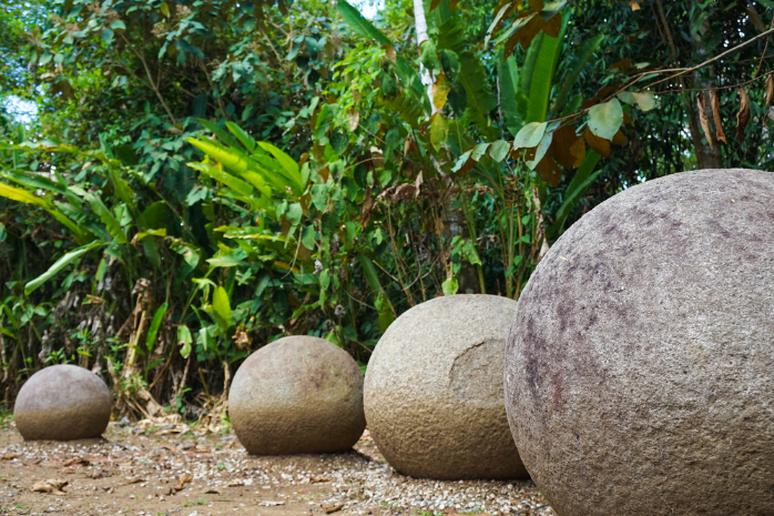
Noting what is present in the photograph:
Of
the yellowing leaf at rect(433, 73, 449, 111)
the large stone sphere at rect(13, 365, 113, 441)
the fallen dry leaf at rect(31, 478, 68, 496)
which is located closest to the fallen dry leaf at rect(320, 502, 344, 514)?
the fallen dry leaf at rect(31, 478, 68, 496)

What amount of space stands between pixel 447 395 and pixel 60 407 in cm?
419

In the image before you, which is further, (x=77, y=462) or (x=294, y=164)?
(x=294, y=164)

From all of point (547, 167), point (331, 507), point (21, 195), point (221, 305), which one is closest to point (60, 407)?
point (221, 305)

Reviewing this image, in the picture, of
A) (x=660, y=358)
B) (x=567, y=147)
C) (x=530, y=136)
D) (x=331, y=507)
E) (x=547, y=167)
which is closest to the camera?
(x=660, y=358)

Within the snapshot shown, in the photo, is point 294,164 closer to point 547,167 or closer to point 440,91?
point 440,91

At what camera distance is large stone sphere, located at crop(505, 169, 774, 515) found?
2430 mm

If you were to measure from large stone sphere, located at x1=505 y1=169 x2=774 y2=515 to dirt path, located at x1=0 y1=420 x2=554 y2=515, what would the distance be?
1289 millimetres

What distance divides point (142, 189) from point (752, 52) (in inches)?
269

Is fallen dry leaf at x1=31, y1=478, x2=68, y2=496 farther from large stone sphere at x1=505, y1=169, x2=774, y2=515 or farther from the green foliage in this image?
large stone sphere at x1=505, y1=169, x2=774, y2=515

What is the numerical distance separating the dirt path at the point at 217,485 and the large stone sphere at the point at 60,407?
131 millimetres

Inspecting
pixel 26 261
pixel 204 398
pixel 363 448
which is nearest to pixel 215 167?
pixel 204 398

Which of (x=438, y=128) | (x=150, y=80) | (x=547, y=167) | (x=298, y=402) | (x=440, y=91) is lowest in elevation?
(x=298, y=402)

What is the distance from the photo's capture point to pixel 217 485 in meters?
5.10

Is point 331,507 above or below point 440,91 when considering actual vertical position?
below
